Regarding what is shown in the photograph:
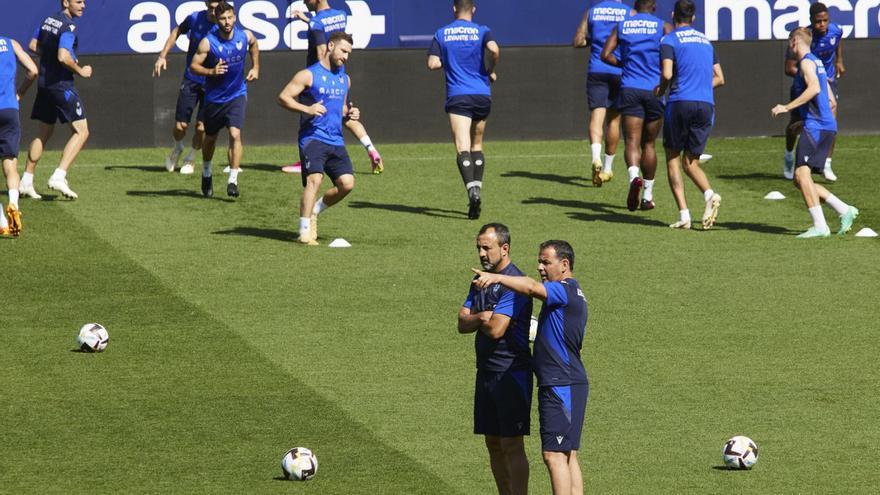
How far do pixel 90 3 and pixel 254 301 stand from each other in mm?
11690

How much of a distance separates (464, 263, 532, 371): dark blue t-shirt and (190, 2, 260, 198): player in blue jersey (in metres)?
11.0

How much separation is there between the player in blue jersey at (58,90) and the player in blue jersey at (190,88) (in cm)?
164

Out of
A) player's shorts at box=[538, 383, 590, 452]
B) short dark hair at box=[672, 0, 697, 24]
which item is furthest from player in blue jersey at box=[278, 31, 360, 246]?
player's shorts at box=[538, 383, 590, 452]

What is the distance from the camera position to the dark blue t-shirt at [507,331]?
8.90 m

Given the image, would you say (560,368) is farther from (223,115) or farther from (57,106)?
(57,106)

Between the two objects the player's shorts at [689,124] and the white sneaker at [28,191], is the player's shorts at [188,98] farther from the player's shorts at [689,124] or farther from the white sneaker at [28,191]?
the player's shorts at [689,124]

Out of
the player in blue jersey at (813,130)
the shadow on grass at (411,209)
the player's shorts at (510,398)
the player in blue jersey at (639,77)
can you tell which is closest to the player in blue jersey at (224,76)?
the shadow on grass at (411,209)

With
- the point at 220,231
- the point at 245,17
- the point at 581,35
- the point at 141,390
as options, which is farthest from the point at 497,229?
the point at 245,17

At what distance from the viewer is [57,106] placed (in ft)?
64.3

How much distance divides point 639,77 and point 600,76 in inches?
51.6

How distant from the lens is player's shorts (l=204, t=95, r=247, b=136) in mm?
19734

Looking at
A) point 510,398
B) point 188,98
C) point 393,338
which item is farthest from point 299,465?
point 188,98

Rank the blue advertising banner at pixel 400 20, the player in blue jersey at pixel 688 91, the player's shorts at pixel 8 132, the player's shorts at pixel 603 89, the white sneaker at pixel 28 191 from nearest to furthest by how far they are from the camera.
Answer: the player's shorts at pixel 8 132 → the player in blue jersey at pixel 688 91 → the white sneaker at pixel 28 191 → the player's shorts at pixel 603 89 → the blue advertising banner at pixel 400 20

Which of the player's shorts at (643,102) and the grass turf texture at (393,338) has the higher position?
the player's shorts at (643,102)
